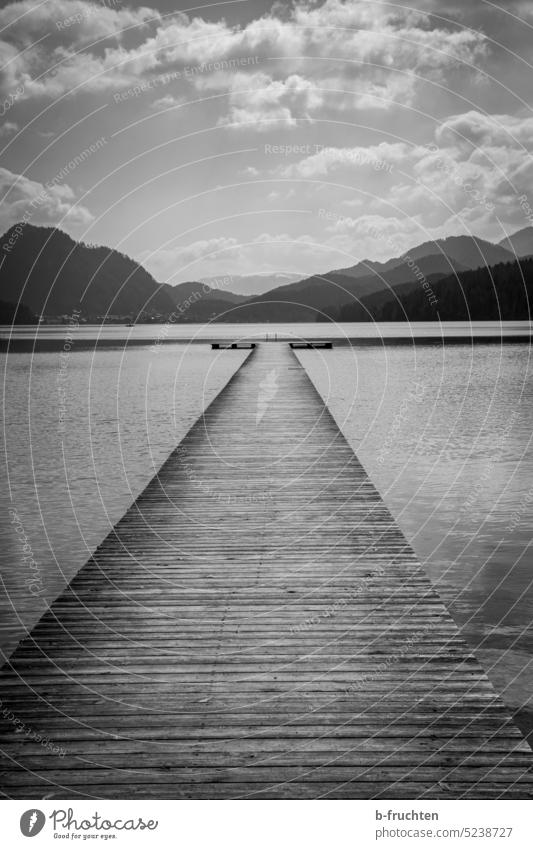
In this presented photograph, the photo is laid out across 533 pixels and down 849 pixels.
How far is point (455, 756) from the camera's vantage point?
4641 mm

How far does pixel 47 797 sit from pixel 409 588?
438cm

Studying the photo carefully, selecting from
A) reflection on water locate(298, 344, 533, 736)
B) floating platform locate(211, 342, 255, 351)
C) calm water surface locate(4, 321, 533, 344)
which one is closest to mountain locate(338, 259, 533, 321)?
calm water surface locate(4, 321, 533, 344)

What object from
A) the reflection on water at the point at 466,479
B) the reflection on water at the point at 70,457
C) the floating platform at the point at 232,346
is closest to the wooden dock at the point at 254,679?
the reflection on water at the point at 466,479

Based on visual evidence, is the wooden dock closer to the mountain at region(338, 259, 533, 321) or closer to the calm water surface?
the calm water surface

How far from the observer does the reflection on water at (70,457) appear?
11773 mm

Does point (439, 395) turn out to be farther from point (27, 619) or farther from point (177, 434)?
point (27, 619)

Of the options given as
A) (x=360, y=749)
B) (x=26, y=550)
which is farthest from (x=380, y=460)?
(x=360, y=749)

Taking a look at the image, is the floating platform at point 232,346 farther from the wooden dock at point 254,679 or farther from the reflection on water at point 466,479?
the wooden dock at point 254,679

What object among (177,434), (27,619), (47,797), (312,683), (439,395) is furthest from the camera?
(439,395)
